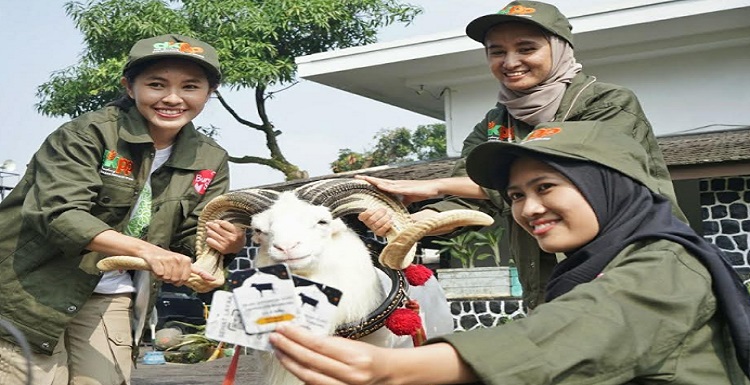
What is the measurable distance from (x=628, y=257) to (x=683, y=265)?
0.36ft

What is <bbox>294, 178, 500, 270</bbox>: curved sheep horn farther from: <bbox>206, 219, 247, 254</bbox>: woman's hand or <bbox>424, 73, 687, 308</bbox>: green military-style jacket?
<bbox>206, 219, 247, 254</bbox>: woman's hand

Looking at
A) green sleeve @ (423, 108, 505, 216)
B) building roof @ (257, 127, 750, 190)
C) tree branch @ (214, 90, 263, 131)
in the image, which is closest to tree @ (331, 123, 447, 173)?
tree branch @ (214, 90, 263, 131)

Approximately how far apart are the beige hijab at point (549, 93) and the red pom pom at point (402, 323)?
0.95 meters

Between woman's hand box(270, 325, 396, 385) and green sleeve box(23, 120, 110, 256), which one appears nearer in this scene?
woman's hand box(270, 325, 396, 385)

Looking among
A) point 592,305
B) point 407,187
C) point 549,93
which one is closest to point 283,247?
point 407,187

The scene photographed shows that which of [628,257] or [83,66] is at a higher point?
[83,66]

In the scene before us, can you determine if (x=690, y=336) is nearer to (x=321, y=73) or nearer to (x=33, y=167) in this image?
(x=33, y=167)

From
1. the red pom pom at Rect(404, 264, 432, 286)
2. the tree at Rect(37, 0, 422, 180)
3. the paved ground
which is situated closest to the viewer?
the red pom pom at Rect(404, 264, 432, 286)

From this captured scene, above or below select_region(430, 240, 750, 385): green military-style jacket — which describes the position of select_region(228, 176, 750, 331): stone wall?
below

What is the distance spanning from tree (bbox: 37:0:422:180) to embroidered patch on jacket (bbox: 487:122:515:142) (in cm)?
1539

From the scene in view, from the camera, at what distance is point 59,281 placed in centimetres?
376

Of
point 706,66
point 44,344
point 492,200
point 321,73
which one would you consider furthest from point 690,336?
point 321,73

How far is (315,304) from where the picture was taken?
5.72 feet

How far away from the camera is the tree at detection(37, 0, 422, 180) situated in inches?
771
